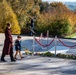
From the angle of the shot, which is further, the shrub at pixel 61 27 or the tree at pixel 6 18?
the tree at pixel 6 18

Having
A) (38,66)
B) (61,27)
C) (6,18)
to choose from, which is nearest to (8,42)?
(38,66)

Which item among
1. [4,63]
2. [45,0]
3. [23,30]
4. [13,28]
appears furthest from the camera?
[45,0]

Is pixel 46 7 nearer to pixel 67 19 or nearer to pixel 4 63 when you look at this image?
pixel 67 19

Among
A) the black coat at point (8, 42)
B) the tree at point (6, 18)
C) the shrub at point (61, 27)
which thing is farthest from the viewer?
the tree at point (6, 18)

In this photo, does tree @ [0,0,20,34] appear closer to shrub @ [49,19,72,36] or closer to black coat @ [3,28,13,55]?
shrub @ [49,19,72,36]

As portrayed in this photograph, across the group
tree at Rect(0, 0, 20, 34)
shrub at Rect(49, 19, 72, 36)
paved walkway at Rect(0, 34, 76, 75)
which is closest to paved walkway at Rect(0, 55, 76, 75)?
paved walkway at Rect(0, 34, 76, 75)

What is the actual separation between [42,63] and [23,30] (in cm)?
2293

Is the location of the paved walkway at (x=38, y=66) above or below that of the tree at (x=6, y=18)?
below

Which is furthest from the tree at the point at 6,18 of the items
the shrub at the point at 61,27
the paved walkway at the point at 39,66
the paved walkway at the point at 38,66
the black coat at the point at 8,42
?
the black coat at the point at 8,42

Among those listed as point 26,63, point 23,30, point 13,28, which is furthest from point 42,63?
point 23,30

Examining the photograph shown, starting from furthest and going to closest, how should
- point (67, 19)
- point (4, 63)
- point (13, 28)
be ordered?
point (13, 28)
point (67, 19)
point (4, 63)

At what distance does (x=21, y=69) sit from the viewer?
38.0 ft

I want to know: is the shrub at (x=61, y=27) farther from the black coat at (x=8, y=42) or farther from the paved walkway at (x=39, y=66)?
the black coat at (x=8, y=42)

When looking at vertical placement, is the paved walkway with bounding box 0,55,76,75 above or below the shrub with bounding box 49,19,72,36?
below
